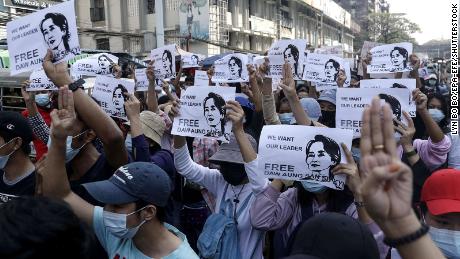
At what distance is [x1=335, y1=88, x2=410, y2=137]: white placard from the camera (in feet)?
10.1

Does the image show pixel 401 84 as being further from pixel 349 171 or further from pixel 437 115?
pixel 349 171

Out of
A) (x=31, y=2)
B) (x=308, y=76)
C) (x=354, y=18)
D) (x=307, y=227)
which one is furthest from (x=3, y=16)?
(x=354, y=18)

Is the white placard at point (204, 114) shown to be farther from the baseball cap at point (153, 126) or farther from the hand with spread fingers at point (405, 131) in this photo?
the hand with spread fingers at point (405, 131)

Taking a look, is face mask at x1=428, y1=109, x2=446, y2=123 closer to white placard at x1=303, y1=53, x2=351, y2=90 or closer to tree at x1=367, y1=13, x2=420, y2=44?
white placard at x1=303, y1=53, x2=351, y2=90

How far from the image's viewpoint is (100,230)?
220 cm

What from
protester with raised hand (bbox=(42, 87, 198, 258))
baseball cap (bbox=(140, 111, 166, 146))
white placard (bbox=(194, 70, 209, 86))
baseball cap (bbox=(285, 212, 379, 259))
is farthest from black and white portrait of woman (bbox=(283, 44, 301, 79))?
baseball cap (bbox=(285, 212, 379, 259))

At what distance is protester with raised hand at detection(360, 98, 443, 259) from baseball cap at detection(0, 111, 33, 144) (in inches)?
85.8

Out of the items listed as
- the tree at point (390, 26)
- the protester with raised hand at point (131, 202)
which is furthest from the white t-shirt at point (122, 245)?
the tree at point (390, 26)

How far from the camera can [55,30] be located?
2850mm

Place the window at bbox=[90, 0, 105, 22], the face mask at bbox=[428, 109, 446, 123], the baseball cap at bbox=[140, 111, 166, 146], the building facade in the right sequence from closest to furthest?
the baseball cap at bbox=[140, 111, 166, 146], the face mask at bbox=[428, 109, 446, 123], the building facade, the window at bbox=[90, 0, 105, 22]

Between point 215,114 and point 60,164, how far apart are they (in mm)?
1147

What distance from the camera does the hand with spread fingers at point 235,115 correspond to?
2.62 metres

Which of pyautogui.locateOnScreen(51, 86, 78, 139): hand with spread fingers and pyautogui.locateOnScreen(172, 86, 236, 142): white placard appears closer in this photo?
pyautogui.locateOnScreen(51, 86, 78, 139): hand with spread fingers

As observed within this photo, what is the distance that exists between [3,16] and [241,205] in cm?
1489
